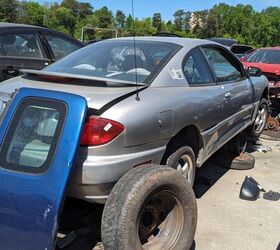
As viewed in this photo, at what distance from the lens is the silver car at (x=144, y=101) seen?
3061 millimetres

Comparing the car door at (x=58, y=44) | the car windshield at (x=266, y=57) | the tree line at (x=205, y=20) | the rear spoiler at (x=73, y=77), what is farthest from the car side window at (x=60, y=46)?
the tree line at (x=205, y=20)

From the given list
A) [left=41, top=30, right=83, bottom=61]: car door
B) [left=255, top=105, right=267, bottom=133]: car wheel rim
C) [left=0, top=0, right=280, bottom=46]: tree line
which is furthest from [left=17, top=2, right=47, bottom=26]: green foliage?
[left=255, top=105, right=267, bottom=133]: car wheel rim

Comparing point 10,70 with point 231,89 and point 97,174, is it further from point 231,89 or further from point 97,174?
point 97,174

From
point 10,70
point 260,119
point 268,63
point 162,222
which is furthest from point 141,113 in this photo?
point 268,63

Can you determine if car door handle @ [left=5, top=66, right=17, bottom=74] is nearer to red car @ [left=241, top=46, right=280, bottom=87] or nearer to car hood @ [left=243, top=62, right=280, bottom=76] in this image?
red car @ [left=241, top=46, right=280, bottom=87]

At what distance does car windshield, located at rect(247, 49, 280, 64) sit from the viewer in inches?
419

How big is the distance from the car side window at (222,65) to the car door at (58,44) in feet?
9.45

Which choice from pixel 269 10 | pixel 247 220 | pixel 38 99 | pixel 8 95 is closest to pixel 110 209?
pixel 38 99

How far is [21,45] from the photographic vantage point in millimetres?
6715

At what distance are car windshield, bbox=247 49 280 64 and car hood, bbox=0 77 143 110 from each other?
7.90 metres

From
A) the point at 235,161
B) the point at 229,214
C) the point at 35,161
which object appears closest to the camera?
the point at 35,161

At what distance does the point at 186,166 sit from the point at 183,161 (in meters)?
0.08

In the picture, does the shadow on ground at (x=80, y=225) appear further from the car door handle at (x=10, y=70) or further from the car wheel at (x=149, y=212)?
the car door handle at (x=10, y=70)

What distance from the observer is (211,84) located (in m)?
4.63
